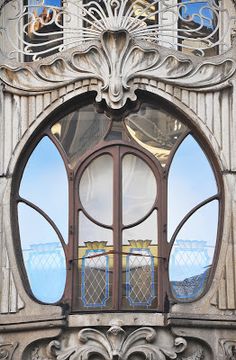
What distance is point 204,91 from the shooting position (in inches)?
839

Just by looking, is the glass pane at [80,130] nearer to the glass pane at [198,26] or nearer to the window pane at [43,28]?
the window pane at [43,28]

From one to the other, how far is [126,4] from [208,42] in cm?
121

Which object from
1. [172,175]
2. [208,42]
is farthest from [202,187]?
[208,42]

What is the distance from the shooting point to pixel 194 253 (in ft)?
68.2

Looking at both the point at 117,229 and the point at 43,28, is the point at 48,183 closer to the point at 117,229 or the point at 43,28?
the point at 117,229

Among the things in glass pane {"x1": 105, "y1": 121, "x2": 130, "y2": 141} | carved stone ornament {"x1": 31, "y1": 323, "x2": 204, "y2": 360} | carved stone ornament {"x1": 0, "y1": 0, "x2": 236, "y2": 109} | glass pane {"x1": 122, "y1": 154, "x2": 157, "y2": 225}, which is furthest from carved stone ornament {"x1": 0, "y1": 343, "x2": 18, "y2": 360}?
carved stone ornament {"x1": 0, "y1": 0, "x2": 236, "y2": 109}

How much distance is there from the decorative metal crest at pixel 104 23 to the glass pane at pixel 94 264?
2.45 metres

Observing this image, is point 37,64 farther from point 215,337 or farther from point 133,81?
point 215,337

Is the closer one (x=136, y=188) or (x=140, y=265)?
(x=140, y=265)

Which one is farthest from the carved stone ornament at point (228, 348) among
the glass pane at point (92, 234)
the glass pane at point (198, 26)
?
the glass pane at point (198, 26)

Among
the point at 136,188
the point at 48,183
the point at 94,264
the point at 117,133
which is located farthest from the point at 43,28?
the point at 94,264

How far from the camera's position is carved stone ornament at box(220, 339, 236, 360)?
20172 millimetres

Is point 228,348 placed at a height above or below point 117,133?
below

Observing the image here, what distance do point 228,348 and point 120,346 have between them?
1.37 m
